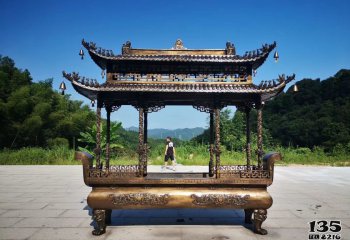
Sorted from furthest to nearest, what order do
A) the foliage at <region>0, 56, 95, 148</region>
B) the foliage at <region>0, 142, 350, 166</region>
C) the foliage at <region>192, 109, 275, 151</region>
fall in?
the foliage at <region>192, 109, 275, 151</region>, the foliage at <region>0, 56, 95, 148</region>, the foliage at <region>0, 142, 350, 166</region>

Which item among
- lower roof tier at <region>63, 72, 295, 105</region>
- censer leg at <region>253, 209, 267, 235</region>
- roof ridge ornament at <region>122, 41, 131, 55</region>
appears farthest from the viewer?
roof ridge ornament at <region>122, 41, 131, 55</region>

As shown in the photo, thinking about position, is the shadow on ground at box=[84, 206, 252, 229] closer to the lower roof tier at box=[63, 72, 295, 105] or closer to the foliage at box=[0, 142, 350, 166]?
the lower roof tier at box=[63, 72, 295, 105]

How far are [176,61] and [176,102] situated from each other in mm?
1179

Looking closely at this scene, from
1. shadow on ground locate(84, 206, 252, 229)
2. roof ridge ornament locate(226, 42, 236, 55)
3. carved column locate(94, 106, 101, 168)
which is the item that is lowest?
shadow on ground locate(84, 206, 252, 229)

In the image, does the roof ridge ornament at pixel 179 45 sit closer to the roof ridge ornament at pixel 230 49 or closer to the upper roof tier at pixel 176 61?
the upper roof tier at pixel 176 61

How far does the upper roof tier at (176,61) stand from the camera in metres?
6.63

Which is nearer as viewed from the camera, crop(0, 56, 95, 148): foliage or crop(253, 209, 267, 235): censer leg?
crop(253, 209, 267, 235): censer leg

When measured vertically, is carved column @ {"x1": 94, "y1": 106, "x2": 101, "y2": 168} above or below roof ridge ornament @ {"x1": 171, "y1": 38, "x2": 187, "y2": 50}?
below

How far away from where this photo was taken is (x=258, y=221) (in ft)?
18.9

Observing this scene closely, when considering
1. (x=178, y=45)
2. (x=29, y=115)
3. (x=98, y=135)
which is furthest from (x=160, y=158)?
(x=29, y=115)

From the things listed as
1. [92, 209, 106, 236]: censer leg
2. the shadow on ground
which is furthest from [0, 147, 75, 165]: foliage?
[92, 209, 106, 236]: censer leg

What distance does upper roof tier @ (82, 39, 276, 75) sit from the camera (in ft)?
21.7

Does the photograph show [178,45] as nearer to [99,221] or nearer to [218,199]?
[218,199]

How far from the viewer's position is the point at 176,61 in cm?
670
